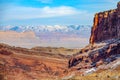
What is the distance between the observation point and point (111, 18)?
135 meters

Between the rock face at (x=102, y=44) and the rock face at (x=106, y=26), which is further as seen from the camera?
the rock face at (x=106, y=26)

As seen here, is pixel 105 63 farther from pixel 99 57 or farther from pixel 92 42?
pixel 92 42

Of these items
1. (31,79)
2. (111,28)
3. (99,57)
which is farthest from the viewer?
(31,79)

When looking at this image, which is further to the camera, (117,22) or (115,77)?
(117,22)

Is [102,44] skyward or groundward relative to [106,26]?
groundward

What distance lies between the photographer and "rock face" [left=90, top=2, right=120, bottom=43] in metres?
131

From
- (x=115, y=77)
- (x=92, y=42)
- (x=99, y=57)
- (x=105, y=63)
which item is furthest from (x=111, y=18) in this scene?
(x=115, y=77)

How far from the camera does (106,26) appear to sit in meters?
140

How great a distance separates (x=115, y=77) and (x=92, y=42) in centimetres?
6313

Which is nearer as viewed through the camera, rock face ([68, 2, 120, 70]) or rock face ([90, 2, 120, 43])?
rock face ([68, 2, 120, 70])

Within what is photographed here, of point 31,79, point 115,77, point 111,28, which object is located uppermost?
point 111,28

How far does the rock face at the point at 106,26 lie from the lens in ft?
429

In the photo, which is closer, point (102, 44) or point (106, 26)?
point (102, 44)

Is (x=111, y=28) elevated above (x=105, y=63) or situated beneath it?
elevated above
